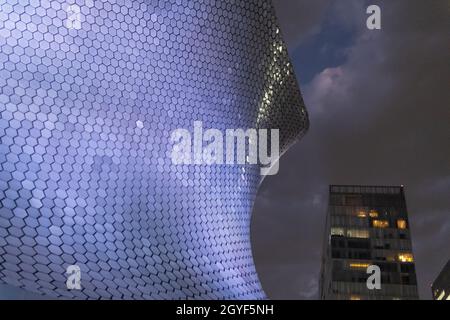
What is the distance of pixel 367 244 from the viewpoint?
50.1 metres

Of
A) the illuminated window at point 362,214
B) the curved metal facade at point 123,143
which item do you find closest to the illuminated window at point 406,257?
the illuminated window at point 362,214

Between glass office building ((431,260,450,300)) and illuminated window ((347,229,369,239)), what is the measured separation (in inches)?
504

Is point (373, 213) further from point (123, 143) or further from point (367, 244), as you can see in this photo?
point (123, 143)

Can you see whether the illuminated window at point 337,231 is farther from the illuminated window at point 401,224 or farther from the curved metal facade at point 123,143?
the curved metal facade at point 123,143

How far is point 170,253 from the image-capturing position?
28.1 ft

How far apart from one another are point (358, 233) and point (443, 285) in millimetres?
16003

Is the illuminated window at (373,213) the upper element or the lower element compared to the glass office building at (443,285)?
upper

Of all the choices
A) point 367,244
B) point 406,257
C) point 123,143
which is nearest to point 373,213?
point 367,244

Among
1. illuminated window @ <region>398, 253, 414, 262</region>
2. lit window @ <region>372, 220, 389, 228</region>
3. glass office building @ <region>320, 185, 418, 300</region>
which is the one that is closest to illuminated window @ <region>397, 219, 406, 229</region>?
glass office building @ <region>320, 185, 418, 300</region>

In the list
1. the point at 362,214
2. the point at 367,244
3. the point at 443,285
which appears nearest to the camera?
the point at 367,244

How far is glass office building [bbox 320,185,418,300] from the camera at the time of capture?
47.8 meters

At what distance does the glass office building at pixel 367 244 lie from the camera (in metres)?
47.8

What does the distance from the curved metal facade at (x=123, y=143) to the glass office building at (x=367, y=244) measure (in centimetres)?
4080
